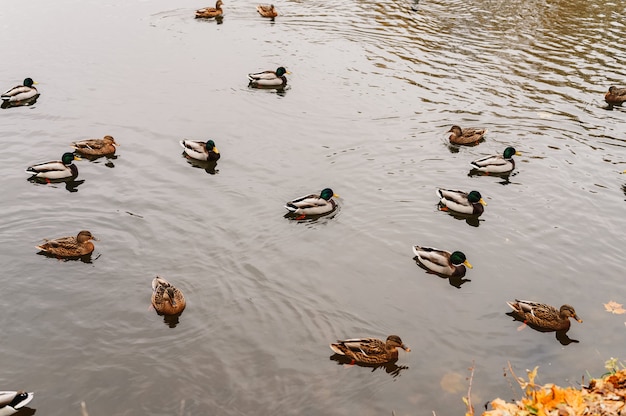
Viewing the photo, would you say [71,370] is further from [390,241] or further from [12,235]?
[390,241]

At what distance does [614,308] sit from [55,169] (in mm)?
14583

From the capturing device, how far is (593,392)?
769 centimetres

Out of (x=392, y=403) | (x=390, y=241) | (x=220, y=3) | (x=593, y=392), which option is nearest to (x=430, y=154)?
(x=390, y=241)

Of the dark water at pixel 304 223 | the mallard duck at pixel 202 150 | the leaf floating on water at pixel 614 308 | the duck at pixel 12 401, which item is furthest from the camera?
the mallard duck at pixel 202 150

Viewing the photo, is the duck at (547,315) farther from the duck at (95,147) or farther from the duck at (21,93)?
the duck at (21,93)

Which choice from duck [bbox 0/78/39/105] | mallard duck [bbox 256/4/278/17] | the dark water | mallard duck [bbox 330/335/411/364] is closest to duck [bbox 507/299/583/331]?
the dark water

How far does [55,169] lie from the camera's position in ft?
54.3

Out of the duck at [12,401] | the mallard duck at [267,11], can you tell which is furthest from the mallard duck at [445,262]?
the mallard duck at [267,11]

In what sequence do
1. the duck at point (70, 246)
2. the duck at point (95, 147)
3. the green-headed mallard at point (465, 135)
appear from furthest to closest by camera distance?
the green-headed mallard at point (465, 135), the duck at point (95, 147), the duck at point (70, 246)

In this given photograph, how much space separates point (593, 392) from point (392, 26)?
23634 millimetres

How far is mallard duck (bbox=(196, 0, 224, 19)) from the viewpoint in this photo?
94.3ft

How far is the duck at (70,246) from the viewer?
44.2 feet

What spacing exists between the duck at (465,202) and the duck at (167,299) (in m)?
7.47

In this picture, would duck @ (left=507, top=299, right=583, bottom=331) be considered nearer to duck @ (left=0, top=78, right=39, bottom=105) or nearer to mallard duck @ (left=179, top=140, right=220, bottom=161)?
mallard duck @ (left=179, top=140, right=220, bottom=161)
